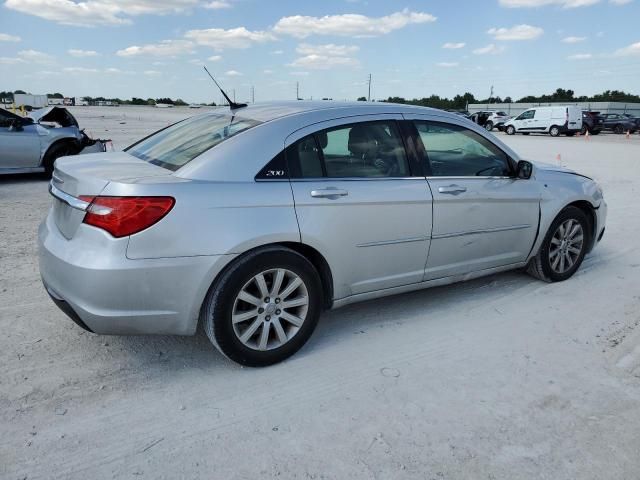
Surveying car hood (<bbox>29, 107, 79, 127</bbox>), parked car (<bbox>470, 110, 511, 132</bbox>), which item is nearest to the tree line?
parked car (<bbox>470, 110, 511, 132</bbox>)

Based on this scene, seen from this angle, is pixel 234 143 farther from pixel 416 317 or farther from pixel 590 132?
pixel 590 132

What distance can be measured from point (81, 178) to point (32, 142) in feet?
26.1

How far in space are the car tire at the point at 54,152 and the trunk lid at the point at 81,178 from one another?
24.0 feet


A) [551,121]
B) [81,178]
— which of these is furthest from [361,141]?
[551,121]

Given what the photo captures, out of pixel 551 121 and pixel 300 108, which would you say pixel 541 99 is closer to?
pixel 551 121

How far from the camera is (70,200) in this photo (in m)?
3.07

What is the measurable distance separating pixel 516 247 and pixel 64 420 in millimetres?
3583

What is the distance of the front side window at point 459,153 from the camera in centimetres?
399

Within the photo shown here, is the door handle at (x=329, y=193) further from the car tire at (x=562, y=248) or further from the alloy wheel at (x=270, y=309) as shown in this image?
the car tire at (x=562, y=248)

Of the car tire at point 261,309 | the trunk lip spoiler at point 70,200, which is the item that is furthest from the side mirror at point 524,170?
the trunk lip spoiler at point 70,200

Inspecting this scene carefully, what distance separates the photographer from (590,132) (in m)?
34.8

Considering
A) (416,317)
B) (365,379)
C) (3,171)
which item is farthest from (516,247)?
(3,171)

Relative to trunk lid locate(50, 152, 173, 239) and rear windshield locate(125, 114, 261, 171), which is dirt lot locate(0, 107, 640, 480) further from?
rear windshield locate(125, 114, 261, 171)

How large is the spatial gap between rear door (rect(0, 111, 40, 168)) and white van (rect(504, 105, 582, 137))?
1188 inches
